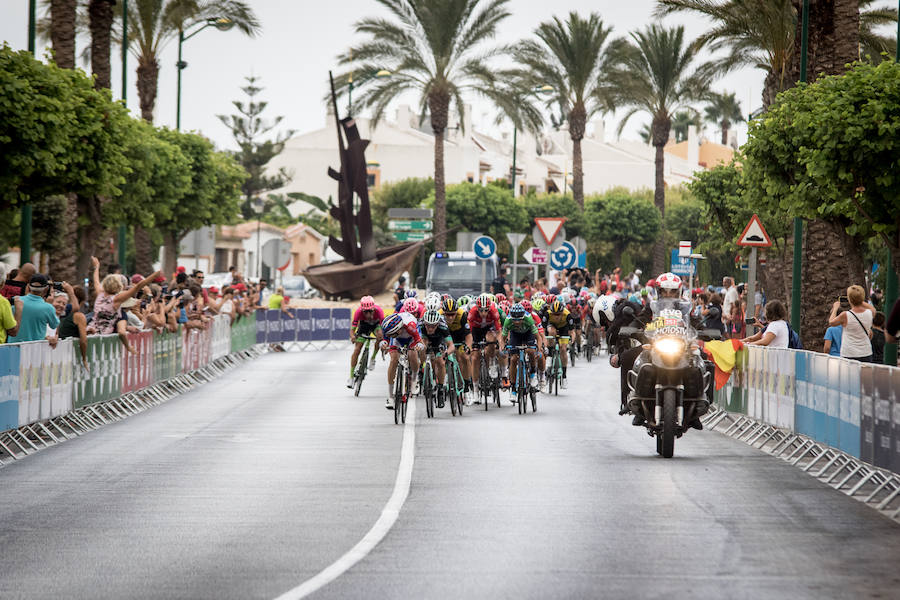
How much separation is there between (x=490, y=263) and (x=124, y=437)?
80.2 feet

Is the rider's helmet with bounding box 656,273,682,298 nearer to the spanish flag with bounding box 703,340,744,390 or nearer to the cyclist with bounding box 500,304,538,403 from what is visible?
the spanish flag with bounding box 703,340,744,390

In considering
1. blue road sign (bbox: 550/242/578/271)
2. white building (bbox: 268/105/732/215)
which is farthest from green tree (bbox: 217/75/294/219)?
blue road sign (bbox: 550/242/578/271)

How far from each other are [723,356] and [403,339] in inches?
164

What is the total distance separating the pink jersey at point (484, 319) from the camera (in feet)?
69.8

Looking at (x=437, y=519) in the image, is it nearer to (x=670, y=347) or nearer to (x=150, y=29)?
(x=670, y=347)

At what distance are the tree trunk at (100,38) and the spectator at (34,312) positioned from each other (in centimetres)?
1715

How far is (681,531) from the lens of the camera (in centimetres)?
995

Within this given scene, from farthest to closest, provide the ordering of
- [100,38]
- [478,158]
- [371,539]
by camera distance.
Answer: [478,158] → [100,38] → [371,539]

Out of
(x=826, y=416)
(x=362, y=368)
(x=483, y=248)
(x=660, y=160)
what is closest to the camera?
(x=826, y=416)

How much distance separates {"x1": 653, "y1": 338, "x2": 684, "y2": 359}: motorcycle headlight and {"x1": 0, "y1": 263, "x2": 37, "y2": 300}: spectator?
7.57 meters

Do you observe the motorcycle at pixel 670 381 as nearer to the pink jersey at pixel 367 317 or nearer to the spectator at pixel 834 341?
the spectator at pixel 834 341

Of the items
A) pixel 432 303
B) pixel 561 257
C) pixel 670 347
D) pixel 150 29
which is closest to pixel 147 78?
pixel 150 29

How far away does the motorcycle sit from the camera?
14602mm

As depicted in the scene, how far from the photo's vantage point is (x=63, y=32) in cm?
2895
